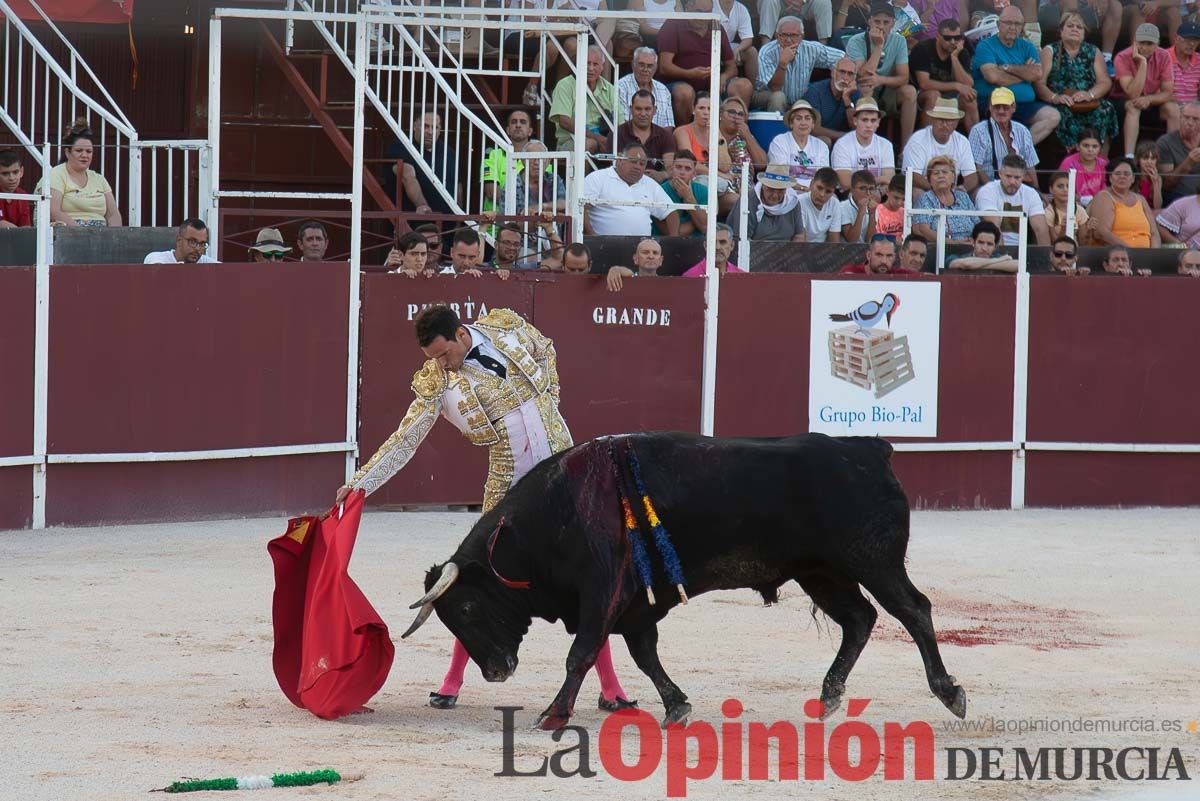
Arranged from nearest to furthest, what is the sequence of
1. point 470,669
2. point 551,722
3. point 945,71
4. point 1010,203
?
point 551,722
point 470,669
point 1010,203
point 945,71

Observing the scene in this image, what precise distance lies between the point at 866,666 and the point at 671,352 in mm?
4630

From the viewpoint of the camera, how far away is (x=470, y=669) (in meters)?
7.42

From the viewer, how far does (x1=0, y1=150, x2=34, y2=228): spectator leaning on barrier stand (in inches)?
410

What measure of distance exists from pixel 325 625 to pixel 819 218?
286 inches

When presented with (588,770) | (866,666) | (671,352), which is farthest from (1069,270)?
(588,770)

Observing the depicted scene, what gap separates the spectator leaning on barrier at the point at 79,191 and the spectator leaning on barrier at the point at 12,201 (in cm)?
15

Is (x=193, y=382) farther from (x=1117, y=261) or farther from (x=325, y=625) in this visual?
(x=1117, y=261)

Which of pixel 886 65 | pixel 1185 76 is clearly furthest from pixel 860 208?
pixel 1185 76

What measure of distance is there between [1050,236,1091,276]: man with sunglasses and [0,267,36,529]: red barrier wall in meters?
6.67

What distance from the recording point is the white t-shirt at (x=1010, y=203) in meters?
13.5

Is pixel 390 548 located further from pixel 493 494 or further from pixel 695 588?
pixel 695 588

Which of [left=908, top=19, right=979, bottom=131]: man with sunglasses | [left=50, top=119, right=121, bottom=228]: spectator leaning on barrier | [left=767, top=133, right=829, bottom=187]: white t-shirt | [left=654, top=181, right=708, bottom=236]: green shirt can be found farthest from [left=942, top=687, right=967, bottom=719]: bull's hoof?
[left=908, top=19, right=979, bottom=131]: man with sunglasses

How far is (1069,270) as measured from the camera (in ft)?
42.2

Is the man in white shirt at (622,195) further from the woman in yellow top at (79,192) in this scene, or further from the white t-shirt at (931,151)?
the woman in yellow top at (79,192)
